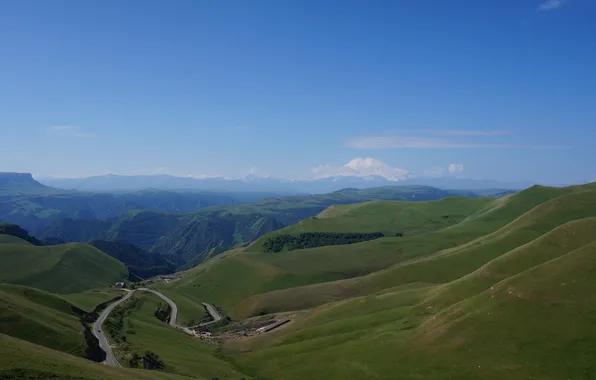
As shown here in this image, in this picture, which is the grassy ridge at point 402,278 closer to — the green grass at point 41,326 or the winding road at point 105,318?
the winding road at point 105,318

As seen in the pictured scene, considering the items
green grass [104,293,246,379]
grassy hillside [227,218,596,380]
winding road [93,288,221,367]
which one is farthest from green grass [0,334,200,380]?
grassy hillside [227,218,596,380]

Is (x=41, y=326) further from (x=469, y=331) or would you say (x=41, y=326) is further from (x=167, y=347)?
(x=469, y=331)

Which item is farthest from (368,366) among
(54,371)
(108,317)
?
(108,317)

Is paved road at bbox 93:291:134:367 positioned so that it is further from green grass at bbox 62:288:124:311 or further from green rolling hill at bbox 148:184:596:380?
green rolling hill at bbox 148:184:596:380

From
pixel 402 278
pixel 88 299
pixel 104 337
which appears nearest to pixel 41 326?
pixel 104 337

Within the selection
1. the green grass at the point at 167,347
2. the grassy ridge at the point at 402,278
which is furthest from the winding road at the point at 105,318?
the grassy ridge at the point at 402,278

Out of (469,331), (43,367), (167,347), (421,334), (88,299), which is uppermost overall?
(43,367)
